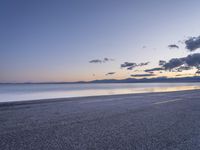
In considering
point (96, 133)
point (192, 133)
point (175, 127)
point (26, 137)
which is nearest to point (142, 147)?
point (96, 133)

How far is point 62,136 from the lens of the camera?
743cm

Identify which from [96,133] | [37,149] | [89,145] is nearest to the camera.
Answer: [37,149]

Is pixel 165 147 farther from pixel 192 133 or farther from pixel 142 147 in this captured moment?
pixel 192 133

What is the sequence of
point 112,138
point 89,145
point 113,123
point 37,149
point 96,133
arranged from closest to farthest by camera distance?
point 37,149
point 89,145
point 112,138
point 96,133
point 113,123

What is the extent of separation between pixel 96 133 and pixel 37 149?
2.59 metres

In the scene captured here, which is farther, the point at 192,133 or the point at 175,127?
the point at 175,127

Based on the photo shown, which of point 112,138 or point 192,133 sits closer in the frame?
point 112,138

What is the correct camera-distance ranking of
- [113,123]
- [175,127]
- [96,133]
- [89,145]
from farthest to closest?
1. [113,123]
2. [175,127]
3. [96,133]
4. [89,145]

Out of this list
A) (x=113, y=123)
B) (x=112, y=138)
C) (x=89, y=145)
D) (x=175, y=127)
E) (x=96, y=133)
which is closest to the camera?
(x=89, y=145)

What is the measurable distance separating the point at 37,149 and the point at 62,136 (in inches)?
59.9

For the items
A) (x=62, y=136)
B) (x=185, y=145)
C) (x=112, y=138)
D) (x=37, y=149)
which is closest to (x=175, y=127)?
(x=185, y=145)

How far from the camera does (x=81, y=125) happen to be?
9.41 m

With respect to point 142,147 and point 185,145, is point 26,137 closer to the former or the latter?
point 142,147

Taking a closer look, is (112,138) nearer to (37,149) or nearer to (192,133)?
(37,149)
